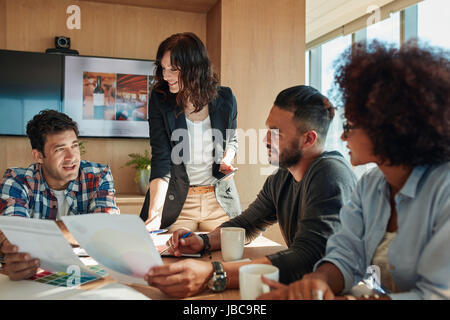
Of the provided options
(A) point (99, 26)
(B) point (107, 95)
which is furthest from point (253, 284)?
Answer: (A) point (99, 26)

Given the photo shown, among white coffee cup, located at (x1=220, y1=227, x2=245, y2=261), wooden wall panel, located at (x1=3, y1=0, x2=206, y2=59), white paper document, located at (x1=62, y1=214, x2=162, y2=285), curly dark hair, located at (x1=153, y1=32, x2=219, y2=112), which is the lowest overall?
white coffee cup, located at (x1=220, y1=227, x2=245, y2=261)

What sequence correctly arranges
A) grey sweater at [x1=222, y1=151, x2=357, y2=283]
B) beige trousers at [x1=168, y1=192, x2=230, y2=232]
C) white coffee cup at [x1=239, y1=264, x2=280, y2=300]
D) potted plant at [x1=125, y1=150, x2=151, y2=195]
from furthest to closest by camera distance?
1. potted plant at [x1=125, y1=150, x2=151, y2=195]
2. beige trousers at [x1=168, y1=192, x2=230, y2=232]
3. grey sweater at [x1=222, y1=151, x2=357, y2=283]
4. white coffee cup at [x1=239, y1=264, x2=280, y2=300]

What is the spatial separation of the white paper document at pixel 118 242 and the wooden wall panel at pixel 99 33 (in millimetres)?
2835

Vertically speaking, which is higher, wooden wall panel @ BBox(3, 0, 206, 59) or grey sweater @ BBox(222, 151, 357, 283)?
wooden wall panel @ BBox(3, 0, 206, 59)

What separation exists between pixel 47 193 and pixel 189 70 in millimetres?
908

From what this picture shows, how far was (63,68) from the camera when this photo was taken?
3469mm

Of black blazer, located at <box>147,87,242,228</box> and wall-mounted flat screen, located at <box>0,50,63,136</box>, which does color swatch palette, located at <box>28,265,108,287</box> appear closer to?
black blazer, located at <box>147,87,242,228</box>

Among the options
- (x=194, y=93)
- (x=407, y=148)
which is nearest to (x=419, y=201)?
(x=407, y=148)

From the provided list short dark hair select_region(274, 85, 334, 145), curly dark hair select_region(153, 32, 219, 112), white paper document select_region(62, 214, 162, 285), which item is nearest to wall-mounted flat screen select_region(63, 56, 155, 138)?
curly dark hair select_region(153, 32, 219, 112)

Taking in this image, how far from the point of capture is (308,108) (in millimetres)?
1389

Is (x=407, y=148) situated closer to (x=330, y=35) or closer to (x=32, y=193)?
(x=32, y=193)

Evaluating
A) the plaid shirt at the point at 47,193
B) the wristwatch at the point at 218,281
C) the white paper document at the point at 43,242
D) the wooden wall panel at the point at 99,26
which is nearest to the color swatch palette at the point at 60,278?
the white paper document at the point at 43,242

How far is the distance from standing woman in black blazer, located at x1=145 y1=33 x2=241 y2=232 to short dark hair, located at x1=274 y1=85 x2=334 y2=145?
0.58 m

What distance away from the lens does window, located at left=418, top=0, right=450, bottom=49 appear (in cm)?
356
